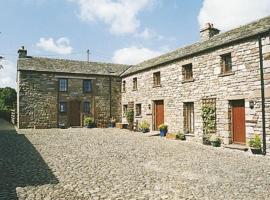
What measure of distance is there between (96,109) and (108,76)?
135 inches

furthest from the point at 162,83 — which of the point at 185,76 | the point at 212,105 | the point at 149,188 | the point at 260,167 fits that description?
the point at 149,188

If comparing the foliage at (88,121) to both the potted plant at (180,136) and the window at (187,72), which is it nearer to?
the potted plant at (180,136)

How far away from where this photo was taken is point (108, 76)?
27.6 metres

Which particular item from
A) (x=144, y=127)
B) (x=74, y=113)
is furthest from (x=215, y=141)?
(x=74, y=113)

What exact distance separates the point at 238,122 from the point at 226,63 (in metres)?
3.29

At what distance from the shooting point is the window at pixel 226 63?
49.8ft

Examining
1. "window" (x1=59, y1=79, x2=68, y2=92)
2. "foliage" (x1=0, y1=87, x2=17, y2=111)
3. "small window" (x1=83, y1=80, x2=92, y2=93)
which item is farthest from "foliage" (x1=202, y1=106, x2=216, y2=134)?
"foliage" (x1=0, y1=87, x2=17, y2=111)

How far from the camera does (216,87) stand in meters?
15.5

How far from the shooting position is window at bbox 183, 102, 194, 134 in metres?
17.8

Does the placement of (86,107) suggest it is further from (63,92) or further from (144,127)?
(144,127)

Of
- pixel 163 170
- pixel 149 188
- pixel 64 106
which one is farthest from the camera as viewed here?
pixel 64 106

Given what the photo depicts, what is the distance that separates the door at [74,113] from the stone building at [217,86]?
23.7 ft

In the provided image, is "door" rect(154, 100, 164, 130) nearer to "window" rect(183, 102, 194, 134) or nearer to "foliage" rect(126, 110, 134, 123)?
"window" rect(183, 102, 194, 134)

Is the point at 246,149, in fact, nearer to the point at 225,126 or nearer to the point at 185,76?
the point at 225,126
